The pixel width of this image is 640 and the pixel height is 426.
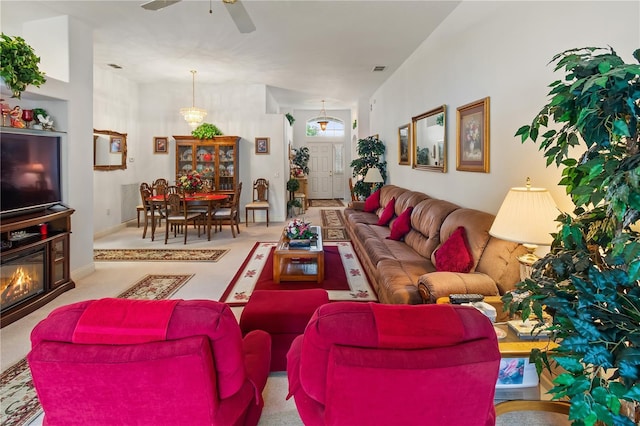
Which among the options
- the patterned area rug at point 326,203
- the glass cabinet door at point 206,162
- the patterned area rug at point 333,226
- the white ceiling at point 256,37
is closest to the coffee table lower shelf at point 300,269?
the patterned area rug at point 333,226

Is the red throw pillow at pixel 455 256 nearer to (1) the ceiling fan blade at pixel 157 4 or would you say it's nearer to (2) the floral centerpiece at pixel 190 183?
(1) the ceiling fan blade at pixel 157 4

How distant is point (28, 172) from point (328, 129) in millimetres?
10419

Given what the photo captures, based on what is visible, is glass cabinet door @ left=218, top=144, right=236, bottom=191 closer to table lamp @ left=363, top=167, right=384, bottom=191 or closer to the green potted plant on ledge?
the green potted plant on ledge

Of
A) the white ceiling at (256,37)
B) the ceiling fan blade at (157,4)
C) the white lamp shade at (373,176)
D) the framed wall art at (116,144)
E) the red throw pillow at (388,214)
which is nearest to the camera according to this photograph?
the ceiling fan blade at (157,4)

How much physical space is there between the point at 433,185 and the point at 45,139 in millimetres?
4450

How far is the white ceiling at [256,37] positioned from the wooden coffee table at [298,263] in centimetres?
261

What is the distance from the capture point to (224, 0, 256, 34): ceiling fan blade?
315 centimetres

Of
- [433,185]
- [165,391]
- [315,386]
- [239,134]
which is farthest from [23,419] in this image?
[239,134]

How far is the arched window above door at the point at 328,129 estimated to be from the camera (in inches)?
518

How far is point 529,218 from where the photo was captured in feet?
7.13

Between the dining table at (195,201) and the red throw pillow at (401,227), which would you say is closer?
the red throw pillow at (401,227)

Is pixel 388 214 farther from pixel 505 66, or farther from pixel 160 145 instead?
pixel 160 145

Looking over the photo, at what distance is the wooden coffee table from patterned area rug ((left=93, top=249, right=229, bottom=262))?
136 cm

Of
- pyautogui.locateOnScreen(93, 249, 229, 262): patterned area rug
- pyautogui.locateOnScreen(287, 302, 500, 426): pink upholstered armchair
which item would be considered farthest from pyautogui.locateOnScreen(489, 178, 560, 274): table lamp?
pyautogui.locateOnScreen(93, 249, 229, 262): patterned area rug
